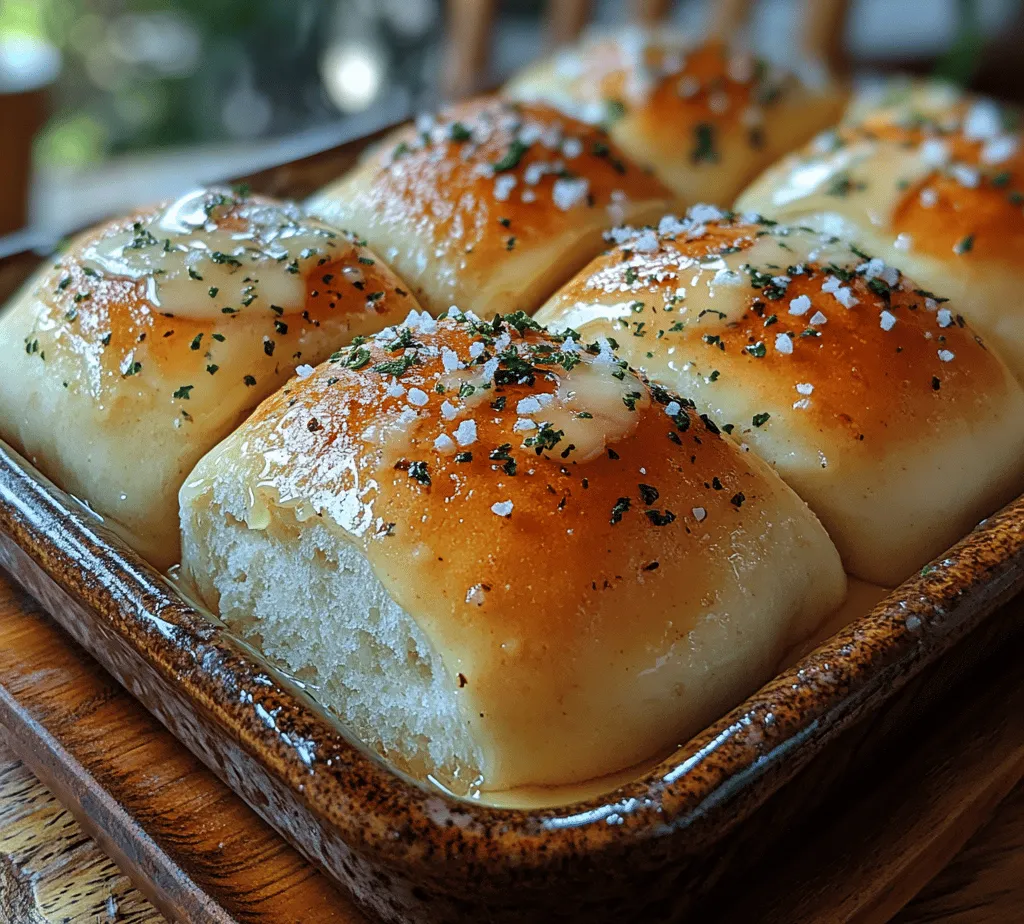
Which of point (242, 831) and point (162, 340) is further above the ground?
point (162, 340)

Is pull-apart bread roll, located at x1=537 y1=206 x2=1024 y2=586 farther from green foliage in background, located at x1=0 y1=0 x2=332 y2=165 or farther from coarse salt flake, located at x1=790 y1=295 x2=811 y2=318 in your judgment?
green foliage in background, located at x1=0 y1=0 x2=332 y2=165

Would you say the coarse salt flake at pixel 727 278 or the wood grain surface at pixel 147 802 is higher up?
the coarse salt flake at pixel 727 278

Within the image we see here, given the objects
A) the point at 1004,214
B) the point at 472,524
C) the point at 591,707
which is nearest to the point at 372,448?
the point at 472,524

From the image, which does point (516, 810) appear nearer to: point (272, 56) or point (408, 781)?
point (408, 781)

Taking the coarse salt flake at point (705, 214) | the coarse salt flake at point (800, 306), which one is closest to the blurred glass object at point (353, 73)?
the coarse salt flake at point (705, 214)

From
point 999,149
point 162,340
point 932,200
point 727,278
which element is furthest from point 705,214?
point 162,340

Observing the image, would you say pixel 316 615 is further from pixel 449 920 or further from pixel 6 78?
pixel 6 78

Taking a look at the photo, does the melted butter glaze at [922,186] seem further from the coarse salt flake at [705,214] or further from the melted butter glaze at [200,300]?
the melted butter glaze at [200,300]
